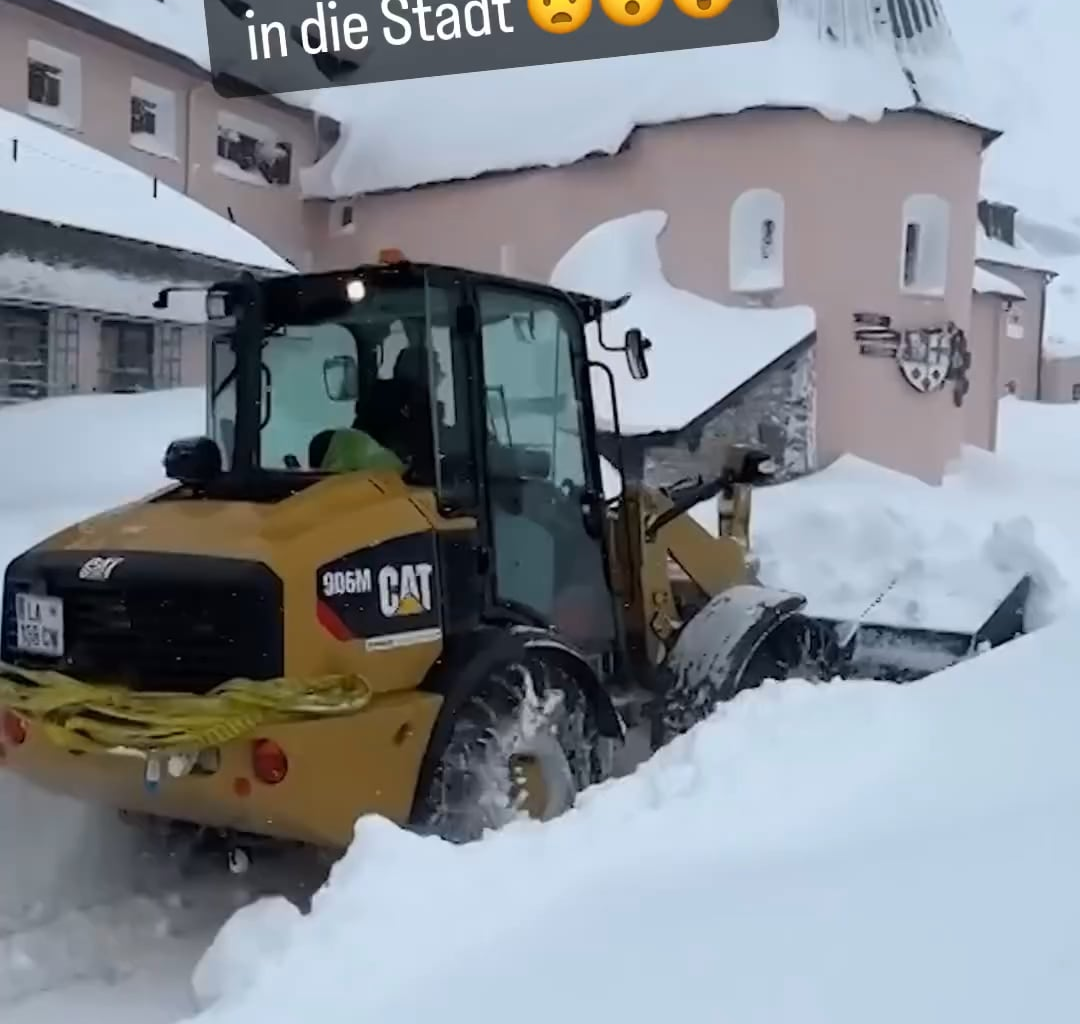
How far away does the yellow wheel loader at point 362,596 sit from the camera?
387 centimetres

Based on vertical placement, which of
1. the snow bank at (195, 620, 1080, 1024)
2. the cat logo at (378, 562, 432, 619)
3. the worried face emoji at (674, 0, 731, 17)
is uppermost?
the worried face emoji at (674, 0, 731, 17)

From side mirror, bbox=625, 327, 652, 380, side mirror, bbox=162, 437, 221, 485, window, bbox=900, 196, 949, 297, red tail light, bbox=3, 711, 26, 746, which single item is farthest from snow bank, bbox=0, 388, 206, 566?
window, bbox=900, 196, 949, 297

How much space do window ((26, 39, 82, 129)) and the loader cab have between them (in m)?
14.4

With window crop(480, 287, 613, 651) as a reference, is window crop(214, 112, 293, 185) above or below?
above

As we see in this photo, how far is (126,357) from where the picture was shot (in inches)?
696

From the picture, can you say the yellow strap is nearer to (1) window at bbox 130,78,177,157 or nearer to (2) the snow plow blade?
(2) the snow plow blade

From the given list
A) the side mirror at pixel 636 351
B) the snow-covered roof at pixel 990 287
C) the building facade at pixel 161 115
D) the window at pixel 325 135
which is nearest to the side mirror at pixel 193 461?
the side mirror at pixel 636 351

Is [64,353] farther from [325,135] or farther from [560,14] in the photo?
[560,14]

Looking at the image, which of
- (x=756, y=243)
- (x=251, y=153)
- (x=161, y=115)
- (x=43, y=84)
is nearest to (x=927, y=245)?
(x=756, y=243)

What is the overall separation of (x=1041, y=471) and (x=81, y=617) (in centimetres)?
2016

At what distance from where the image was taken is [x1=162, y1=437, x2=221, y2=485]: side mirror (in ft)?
15.2

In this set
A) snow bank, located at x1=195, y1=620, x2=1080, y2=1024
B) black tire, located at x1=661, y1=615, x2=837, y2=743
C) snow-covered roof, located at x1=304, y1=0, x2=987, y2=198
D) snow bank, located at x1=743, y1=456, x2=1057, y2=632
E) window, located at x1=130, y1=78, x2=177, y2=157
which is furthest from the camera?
window, located at x1=130, y1=78, x2=177, y2=157

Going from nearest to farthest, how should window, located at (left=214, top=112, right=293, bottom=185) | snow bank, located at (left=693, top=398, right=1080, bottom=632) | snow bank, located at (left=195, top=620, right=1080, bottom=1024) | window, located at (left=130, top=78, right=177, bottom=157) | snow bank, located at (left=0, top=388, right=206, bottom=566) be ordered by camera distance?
snow bank, located at (left=195, top=620, right=1080, bottom=1024) < snow bank, located at (left=693, top=398, right=1080, bottom=632) < snow bank, located at (left=0, top=388, right=206, bottom=566) < window, located at (left=130, top=78, right=177, bottom=157) < window, located at (left=214, top=112, right=293, bottom=185)

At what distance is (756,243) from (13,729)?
15.4m
